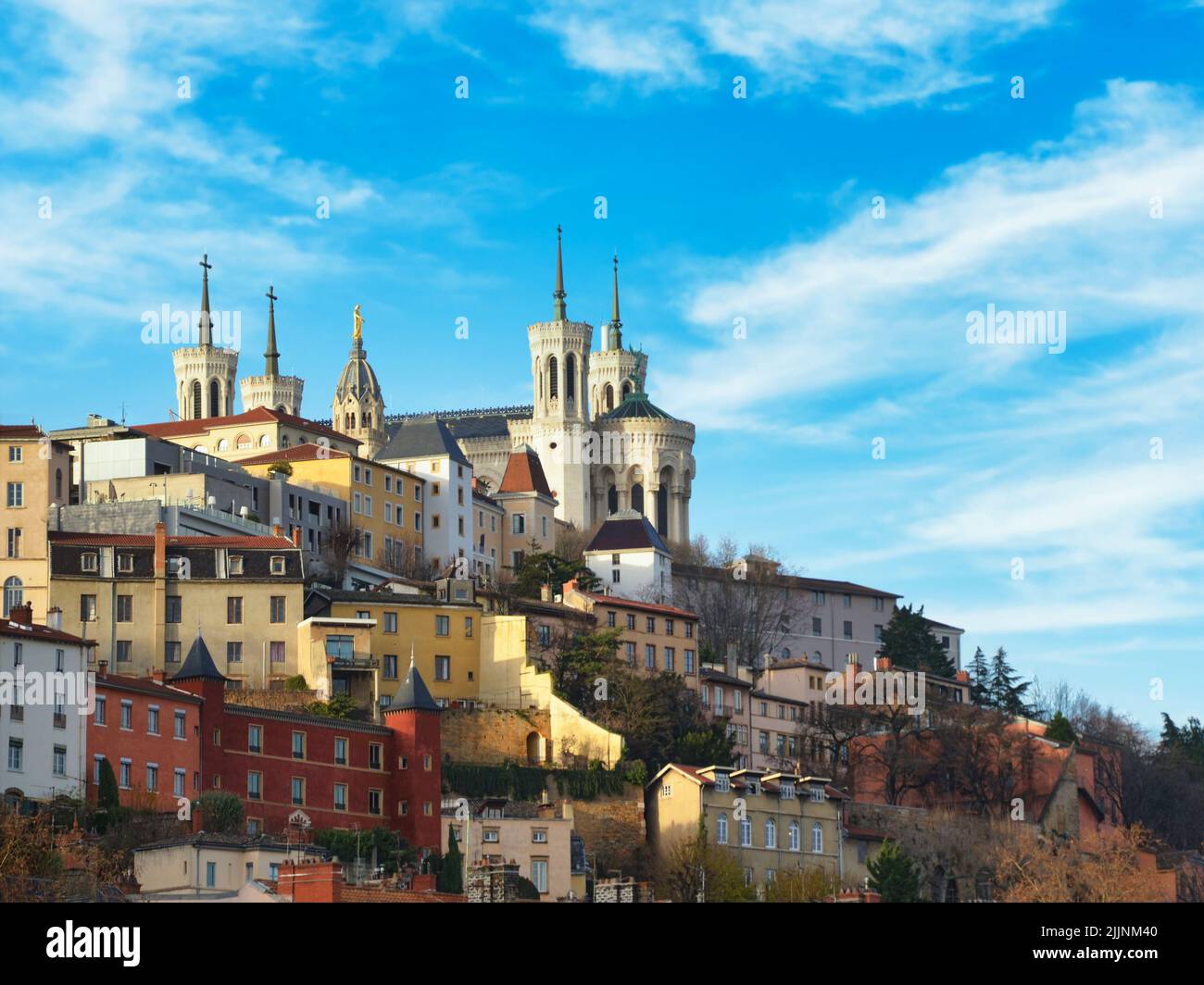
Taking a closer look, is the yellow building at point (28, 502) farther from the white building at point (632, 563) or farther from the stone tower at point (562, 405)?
the stone tower at point (562, 405)

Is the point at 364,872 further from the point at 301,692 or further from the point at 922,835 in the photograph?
the point at 922,835

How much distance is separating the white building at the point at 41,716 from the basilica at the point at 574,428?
67.8 metres

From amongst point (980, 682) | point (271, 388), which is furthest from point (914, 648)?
point (271, 388)

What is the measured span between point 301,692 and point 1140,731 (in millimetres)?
61506

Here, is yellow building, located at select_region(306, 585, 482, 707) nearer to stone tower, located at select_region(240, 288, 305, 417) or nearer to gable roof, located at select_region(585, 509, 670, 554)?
gable roof, located at select_region(585, 509, 670, 554)

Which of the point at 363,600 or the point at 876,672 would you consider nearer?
the point at 363,600

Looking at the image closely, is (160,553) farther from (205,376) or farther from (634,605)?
(205,376)

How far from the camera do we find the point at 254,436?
408 ft

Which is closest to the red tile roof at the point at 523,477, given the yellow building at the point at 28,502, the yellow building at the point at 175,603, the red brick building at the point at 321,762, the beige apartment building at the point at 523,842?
the yellow building at the point at 28,502

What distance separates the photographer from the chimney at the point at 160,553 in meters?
87.6

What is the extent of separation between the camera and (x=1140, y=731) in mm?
131375

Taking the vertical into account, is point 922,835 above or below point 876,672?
below

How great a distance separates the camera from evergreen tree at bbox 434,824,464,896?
242 feet
